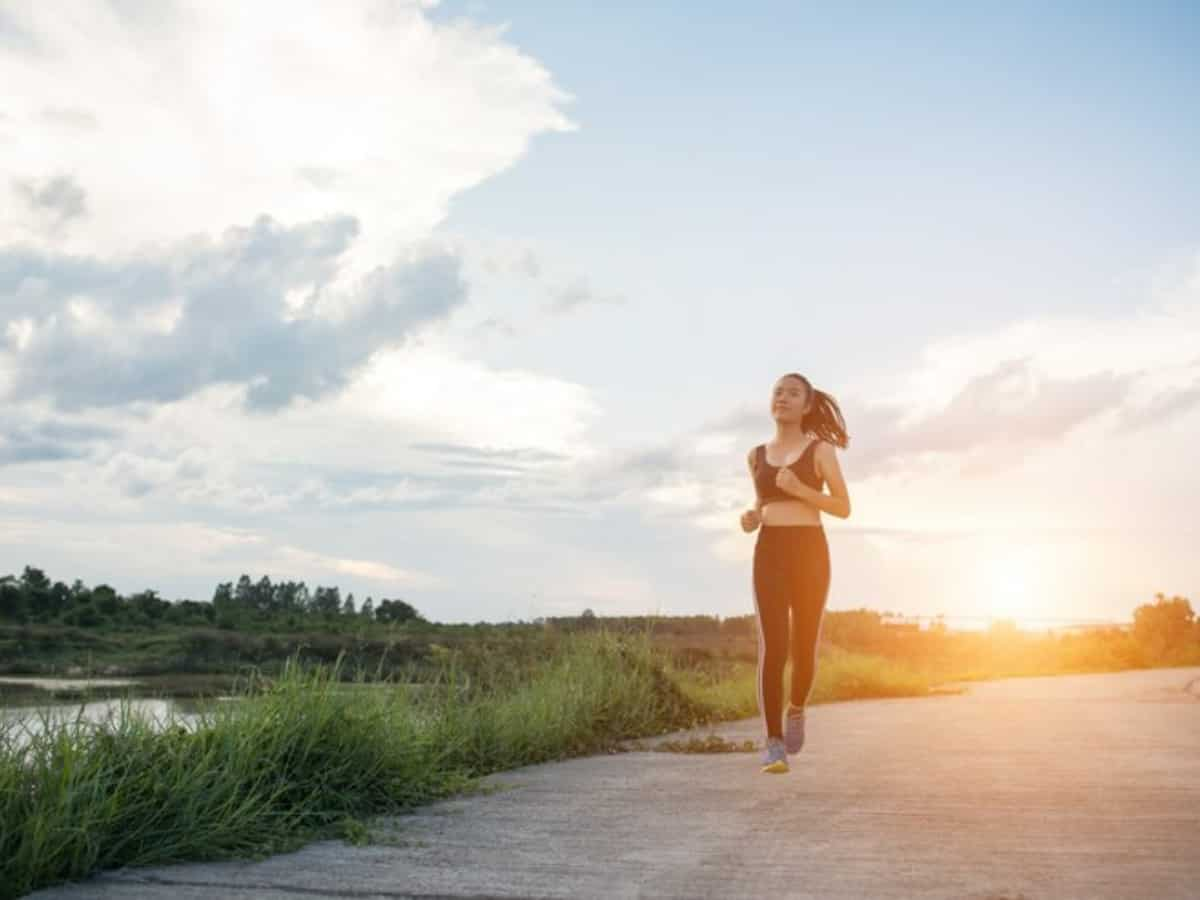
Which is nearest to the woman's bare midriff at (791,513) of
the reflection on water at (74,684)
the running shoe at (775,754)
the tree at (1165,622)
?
the running shoe at (775,754)

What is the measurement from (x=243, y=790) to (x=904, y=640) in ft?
98.8

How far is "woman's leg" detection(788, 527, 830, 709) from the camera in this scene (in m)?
7.70

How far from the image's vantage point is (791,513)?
770 centimetres

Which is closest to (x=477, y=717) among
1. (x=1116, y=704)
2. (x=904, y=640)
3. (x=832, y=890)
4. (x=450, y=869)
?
(x=450, y=869)

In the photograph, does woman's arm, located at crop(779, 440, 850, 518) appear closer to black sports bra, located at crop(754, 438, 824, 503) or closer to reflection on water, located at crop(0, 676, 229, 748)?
black sports bra, located at crop(754, 438, 824, 503)

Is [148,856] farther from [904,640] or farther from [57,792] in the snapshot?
[904,640]

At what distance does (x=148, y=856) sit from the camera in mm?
5129


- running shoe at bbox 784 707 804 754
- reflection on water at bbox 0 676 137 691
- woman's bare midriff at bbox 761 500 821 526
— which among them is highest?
woman's bare midriff at bbox 761 500 821 526

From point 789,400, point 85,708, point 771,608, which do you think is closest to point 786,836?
point 771,608

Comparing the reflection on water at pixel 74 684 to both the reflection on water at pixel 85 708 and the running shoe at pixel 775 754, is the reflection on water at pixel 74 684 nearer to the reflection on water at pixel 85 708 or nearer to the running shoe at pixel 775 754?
the reflection on water at pixel 85 708

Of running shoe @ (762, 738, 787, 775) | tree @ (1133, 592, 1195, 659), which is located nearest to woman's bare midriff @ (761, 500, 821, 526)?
running shoe @ (762, 738, 787, 775)

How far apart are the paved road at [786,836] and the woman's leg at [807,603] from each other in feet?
2.09

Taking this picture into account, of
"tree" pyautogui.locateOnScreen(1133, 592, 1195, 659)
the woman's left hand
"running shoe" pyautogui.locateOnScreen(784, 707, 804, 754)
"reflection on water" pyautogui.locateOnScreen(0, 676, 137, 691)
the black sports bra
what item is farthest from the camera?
"tree" pyautogui.locateOnScreen(1133, 592, 1195, 659)

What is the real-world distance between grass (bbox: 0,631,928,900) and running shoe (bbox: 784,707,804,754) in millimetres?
1654
